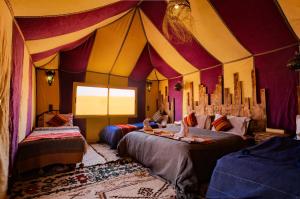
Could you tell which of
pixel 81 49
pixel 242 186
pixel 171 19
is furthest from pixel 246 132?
pixel 81 49

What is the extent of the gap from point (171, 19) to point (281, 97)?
230 centimetres

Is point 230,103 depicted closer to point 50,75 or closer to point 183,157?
point 183,157

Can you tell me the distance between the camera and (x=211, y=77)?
14.1 feet

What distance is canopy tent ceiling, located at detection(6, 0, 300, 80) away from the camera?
2.17 meters

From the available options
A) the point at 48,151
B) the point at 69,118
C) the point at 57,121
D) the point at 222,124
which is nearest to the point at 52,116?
the point at 57,121

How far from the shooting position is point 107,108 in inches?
215

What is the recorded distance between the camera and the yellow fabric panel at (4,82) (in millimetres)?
1666

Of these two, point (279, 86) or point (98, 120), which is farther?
point (98, 120)

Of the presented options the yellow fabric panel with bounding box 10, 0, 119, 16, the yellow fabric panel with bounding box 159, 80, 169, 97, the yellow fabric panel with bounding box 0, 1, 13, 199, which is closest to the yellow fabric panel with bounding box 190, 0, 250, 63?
the yellow fabric panel with bounding box 10, 0, 119, 16

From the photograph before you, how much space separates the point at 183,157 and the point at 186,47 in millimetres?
2669

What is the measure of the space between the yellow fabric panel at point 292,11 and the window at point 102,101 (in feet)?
14.3

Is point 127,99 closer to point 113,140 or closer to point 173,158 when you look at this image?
point 113,140

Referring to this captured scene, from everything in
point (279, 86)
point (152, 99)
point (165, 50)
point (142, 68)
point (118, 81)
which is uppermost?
point (165, 50)

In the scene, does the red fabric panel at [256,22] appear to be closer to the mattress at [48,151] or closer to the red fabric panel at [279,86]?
the red fabric panel at [279,86]
